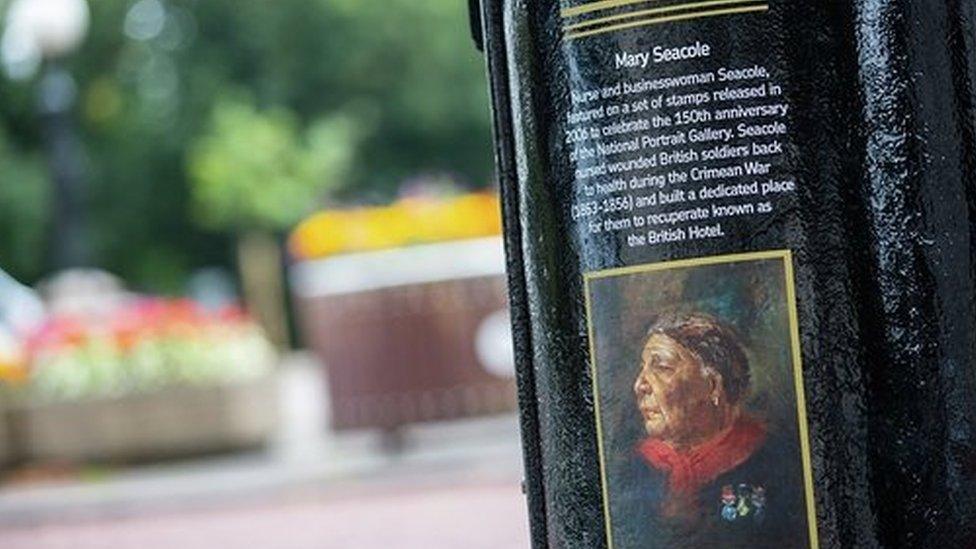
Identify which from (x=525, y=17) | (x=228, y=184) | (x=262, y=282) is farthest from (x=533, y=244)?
(x=262, y=282)

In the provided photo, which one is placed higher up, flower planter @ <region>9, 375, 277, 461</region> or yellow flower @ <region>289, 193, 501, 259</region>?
yellow flower @ <region>289, 193, 501, 259</region>

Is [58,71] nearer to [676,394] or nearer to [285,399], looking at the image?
[285,399]

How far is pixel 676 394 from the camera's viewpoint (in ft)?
7.07

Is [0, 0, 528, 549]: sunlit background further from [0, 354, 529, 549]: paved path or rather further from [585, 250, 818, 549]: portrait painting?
A: [585, 250, 818, 549]: portrait painting

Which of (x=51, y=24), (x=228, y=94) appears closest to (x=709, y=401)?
(x=51, y=24)

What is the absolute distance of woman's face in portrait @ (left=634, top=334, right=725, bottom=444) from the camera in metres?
2.14

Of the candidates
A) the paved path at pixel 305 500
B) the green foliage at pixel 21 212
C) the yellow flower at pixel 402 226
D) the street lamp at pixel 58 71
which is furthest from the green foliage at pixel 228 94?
the yellow flower at pixel 402 226

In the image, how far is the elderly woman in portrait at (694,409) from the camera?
213 centimetres

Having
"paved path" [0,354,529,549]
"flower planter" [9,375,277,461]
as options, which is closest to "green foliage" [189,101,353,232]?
"paved path" [0,354,529,549]

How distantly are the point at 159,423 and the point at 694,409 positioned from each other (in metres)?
14.7

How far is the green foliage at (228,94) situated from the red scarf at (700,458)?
4539 cm

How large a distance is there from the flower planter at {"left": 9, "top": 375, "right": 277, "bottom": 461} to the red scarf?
1423cm

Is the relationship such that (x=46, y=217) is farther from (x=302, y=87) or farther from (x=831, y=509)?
(x=831, y=509)

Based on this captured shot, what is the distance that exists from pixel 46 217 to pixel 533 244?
148 ft
